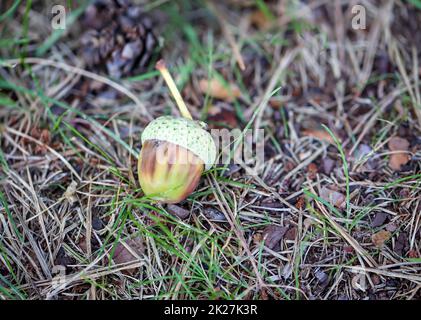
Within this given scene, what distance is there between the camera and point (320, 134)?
6.10ft

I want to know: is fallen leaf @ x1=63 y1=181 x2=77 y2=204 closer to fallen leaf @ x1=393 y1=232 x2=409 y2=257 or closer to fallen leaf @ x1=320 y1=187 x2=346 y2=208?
fallen leaf @ x1=320 y1=187 x2=346 y2=208

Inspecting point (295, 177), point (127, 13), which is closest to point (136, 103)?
point (127, 13)

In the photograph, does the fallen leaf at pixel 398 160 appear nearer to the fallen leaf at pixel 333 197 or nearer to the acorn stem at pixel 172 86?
the fallen leaf at pixel 333 197

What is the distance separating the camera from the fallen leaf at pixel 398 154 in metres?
1.74

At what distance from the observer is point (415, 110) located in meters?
1.87

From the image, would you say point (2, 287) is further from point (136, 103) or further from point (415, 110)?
point (415, 110)

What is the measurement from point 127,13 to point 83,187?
0.87 m

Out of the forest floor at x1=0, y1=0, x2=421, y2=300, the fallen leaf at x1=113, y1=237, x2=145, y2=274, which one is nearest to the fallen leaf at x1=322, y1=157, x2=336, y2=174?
the forest floor at x1=0, y1=0, x2=421, y2=300

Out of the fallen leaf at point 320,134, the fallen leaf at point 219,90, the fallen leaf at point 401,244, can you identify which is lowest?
the fallen leaf at point 401,244

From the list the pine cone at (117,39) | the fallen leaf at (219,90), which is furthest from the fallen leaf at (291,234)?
the pine cone at (117,39)

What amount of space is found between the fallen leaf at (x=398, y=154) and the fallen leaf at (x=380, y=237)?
1.01 feet

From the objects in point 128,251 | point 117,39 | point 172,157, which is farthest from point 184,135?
point 117,39

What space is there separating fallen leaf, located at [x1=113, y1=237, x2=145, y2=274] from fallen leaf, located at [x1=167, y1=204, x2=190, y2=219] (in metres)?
0.15

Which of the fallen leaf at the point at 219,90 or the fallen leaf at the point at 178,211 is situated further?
the fallen leaf at the point at 219,90
